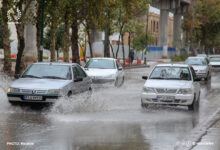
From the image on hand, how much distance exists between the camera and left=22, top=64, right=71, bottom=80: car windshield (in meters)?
15.2

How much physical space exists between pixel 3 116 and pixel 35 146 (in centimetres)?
449

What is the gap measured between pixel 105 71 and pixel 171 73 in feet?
22.9

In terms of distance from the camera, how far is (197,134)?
10.7 m

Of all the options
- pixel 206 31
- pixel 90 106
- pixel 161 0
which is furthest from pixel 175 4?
pixel 90 106

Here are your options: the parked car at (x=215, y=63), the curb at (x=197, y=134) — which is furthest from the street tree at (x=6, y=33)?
the parked car at (x=215, y=63)

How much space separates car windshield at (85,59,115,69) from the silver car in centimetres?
736

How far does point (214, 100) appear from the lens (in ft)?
63.7

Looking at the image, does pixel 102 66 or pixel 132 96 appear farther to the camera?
pixel 102 66

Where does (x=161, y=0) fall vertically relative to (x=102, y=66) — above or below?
above

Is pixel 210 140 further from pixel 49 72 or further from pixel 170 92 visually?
pixel 49 72

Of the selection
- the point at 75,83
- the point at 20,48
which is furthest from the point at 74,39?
the point at 75,83

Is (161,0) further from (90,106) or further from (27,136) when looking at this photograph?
(27,136)

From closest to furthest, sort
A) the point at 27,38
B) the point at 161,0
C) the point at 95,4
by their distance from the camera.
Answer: the point at 95,4
the point at 27,38
the point at 161,0

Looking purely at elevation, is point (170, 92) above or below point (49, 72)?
below
